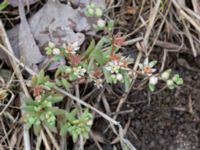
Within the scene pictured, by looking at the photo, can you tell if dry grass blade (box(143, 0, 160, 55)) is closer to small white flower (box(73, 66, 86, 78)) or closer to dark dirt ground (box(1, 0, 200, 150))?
dark dirt ground (box(1, 0, 200, 150))

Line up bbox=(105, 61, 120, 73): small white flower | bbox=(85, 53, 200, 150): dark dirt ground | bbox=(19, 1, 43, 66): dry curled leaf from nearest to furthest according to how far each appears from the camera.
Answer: bbox=(105, 61, 120, 73): small white flower
bbox=(19, 1, 43, 66): dry curled leaf
bbox=(85, 53, 200, 150): dark dirt ground

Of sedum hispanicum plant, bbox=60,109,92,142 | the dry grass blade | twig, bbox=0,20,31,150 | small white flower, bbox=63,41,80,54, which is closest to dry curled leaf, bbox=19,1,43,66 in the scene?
twig, bbox=0,20,31,150

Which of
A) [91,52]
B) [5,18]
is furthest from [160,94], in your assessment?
[5,18]

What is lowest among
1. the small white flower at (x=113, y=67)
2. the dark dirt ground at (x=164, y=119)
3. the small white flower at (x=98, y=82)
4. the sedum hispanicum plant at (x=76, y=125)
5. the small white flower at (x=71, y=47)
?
the dark dirt ground at (x=164, y=119)

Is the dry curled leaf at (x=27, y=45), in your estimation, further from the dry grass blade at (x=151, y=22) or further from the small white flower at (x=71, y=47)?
the dry grass blade at (x=151, y=22)

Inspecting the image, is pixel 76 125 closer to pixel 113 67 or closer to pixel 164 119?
pixel 113 67

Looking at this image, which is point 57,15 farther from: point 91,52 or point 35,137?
point 35,137

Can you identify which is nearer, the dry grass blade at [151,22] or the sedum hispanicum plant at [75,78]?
the sedum hispanicum plant at [75,78]

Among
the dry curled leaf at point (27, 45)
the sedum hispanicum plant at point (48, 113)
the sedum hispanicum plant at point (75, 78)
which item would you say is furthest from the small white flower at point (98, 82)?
the dry curled leaf at point (27, 45)

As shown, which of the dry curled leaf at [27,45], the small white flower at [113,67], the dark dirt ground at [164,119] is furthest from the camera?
the dark dirt ground at [164,119]

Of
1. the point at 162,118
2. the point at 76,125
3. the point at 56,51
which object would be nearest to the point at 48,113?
the point at 76,125
